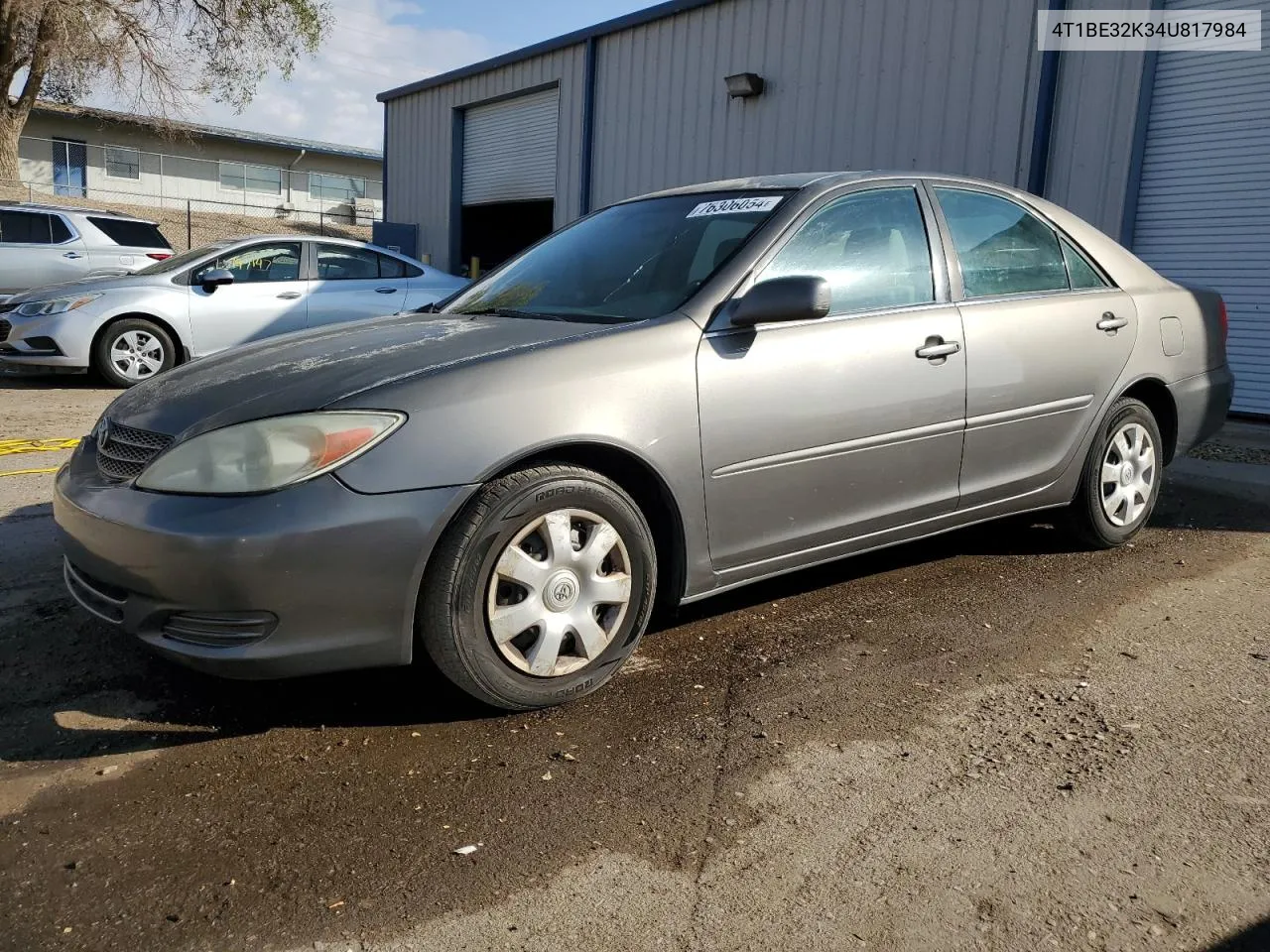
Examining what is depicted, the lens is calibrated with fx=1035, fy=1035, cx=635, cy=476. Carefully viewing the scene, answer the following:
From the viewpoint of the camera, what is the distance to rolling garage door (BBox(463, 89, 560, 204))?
15930 mm

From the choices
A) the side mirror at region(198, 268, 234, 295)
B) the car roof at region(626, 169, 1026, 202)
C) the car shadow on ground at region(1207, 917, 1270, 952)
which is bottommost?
the car shadow on ground at region(1207, 917, 1270, 952)

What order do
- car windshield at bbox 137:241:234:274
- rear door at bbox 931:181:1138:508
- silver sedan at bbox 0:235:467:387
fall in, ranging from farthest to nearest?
car windshield at bbox 137:241:234:274 → silver sedan at bbox 0:235:467:387 → rear door at bbox 931:181:1138:508

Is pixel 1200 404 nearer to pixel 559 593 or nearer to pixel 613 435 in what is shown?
pixel 613 435

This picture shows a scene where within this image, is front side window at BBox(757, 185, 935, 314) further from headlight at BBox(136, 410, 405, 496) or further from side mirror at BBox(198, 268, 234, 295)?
side mirror at BBox(198, 268, 234, 295)

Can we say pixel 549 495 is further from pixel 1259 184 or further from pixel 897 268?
pixel 1259 184

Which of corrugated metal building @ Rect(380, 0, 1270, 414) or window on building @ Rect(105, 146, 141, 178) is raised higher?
window on building @ Rect(105, 146, 141, 178)

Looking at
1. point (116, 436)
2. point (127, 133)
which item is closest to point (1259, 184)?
point (116, 436)

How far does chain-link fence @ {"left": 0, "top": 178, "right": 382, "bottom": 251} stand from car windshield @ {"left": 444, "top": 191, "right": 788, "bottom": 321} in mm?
24774

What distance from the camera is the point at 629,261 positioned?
3633 millimetres

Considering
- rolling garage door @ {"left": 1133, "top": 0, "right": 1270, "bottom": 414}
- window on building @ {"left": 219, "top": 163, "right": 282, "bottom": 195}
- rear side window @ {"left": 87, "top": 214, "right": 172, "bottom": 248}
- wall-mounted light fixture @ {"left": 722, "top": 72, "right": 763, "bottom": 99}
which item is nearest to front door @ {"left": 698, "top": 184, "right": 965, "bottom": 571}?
rolling garage door @ {"left": 1133, "top": 0, "right": 1270, "bottom": 414}

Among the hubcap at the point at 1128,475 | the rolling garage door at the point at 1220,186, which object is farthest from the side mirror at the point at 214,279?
the rolling garage door at the point at 1220,186

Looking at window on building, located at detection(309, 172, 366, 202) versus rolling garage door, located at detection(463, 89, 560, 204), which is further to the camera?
window on building, located at detection(309, 172, 366, 202)

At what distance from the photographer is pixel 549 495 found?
2730mm

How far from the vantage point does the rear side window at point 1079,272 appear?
428 centimetres
